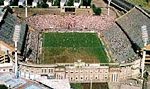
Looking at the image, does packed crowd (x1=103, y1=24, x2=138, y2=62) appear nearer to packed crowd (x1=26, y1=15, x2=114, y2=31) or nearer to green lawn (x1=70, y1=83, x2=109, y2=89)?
packed crowd (x1=26, y1=15, x2=114, y2=31)

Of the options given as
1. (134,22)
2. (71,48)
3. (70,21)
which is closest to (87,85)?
(71,48)

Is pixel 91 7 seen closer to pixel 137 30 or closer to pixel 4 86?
pixel 137 30

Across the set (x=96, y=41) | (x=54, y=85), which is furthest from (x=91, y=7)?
(x=54, y=85)

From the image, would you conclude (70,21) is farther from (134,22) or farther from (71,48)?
(134,22)

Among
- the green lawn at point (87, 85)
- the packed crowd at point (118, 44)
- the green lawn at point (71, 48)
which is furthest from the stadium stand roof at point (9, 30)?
the packed crowd at point (118, 44)

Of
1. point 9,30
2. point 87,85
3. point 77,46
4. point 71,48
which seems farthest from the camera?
point 77,46

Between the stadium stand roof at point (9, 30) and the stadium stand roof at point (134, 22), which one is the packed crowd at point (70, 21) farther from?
the stadium stand roof at point (9, 30)

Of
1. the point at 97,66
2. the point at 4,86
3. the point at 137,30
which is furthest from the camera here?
the point at 137,30
